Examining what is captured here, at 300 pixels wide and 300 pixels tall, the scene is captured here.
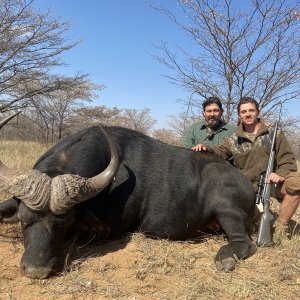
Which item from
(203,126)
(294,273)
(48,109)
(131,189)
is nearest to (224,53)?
(203,126)

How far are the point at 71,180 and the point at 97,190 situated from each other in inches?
11.1

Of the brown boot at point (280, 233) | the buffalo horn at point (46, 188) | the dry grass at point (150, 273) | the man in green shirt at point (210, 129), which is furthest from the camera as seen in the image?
the man in green shirt at point (210, 129)

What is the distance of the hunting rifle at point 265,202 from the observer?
4.27 metres

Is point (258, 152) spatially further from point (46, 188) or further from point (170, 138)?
point (170, 138)

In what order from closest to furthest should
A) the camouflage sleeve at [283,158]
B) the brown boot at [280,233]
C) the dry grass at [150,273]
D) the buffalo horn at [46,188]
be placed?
the dry grass at [150,273]
the buffalo horn at [46,188]
the brown boot at [280,233]
the camouflage sleeve at [283,158]

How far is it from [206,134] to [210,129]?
0.11 meters

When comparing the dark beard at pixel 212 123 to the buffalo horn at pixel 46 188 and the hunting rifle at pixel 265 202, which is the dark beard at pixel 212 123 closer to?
the hunting rifle at pixel 265 202

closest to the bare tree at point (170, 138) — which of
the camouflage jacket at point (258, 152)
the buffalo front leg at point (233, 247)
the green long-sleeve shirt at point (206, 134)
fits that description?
the green long-sleeve shirt at point (206, 134)

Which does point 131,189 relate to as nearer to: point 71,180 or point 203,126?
point 71,180

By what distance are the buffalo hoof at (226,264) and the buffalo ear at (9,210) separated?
75.3 inches

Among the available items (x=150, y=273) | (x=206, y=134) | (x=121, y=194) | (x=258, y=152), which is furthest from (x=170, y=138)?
(x=150, y=273)

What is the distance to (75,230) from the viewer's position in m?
3.87

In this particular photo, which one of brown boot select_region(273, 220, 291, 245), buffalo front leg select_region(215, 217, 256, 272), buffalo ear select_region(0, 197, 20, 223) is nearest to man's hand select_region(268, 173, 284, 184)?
brown boot select_region(273, 220, 291, 245)

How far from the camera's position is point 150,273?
348 centimetres
